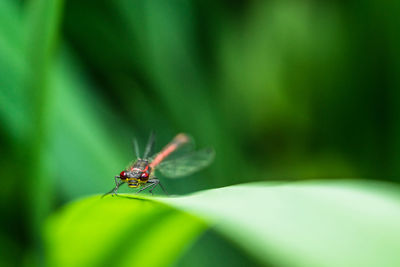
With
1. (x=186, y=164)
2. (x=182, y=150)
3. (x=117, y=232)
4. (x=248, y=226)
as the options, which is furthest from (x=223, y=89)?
(x=248, y=226)

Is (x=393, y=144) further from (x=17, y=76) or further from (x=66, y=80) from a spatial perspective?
(x=17, y=76)

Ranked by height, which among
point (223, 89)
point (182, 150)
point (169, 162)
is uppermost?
point (223, 89)

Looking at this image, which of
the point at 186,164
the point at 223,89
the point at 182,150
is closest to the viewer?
the point at 186,164

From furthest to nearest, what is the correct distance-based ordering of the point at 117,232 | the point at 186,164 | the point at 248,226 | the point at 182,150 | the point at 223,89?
the point at 223,89 < the point at 182,150 < the point at 186,164 < the point at 117,232 < the point at 248,226

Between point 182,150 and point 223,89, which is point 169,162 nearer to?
point 182,150

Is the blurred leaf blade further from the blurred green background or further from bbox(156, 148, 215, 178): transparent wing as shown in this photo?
the blurred green background

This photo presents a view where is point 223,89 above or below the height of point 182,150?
above

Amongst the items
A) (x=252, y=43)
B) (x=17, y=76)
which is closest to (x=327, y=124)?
(x=252, y=43)

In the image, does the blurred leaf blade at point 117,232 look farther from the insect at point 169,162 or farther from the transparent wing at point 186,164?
the transparent wing at point 186,164
